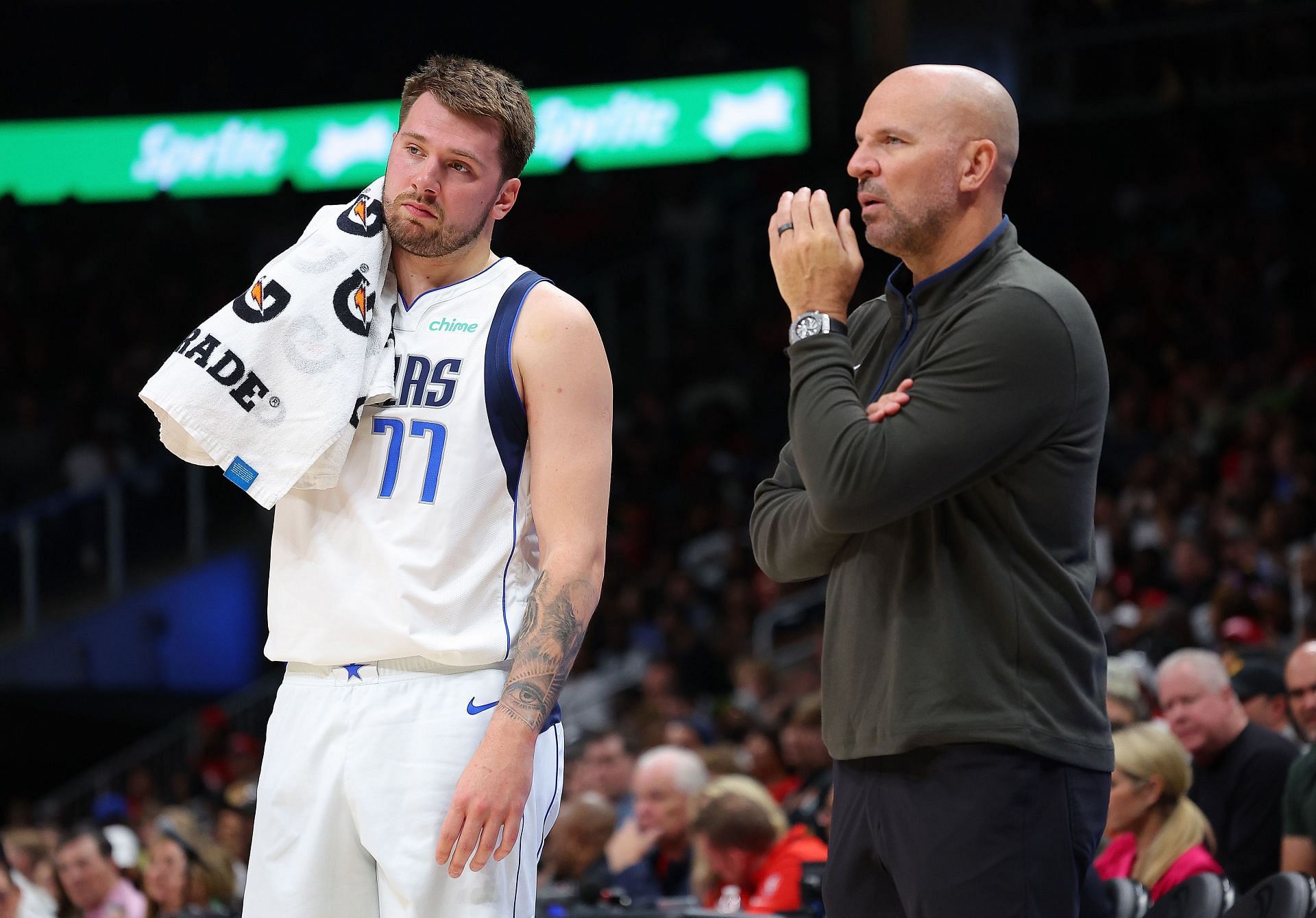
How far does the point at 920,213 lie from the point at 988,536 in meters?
0.50

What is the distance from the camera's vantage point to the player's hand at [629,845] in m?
6.80

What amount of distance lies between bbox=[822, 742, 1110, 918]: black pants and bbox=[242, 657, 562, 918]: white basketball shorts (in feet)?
1.82

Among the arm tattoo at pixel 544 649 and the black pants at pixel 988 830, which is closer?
the black pants at pixel 988 830

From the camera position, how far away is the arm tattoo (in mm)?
2482

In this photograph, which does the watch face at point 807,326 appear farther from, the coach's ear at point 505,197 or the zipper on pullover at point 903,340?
the coach's ear at point 505,197

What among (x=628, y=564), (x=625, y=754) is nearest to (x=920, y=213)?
(x=625, y=754)

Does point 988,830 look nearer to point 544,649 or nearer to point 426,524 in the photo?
point 544,649

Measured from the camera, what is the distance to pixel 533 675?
2496mm

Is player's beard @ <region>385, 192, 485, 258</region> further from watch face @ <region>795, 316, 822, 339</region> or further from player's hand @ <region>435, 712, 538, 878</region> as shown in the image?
player's hand @ <region>435, 712, 538, 878</region>

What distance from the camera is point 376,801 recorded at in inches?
96.7

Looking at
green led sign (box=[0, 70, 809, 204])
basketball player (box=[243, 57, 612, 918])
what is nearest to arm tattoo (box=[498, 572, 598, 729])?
basketball player (box=[243, 57, 612, 918])

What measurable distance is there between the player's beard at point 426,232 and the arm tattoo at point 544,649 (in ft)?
1.88

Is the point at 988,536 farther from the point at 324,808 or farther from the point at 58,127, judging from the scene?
the point at 58,127

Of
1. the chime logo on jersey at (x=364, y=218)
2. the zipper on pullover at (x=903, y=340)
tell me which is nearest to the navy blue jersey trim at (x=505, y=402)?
the chime logo on jersey at (x=364, y=218)
